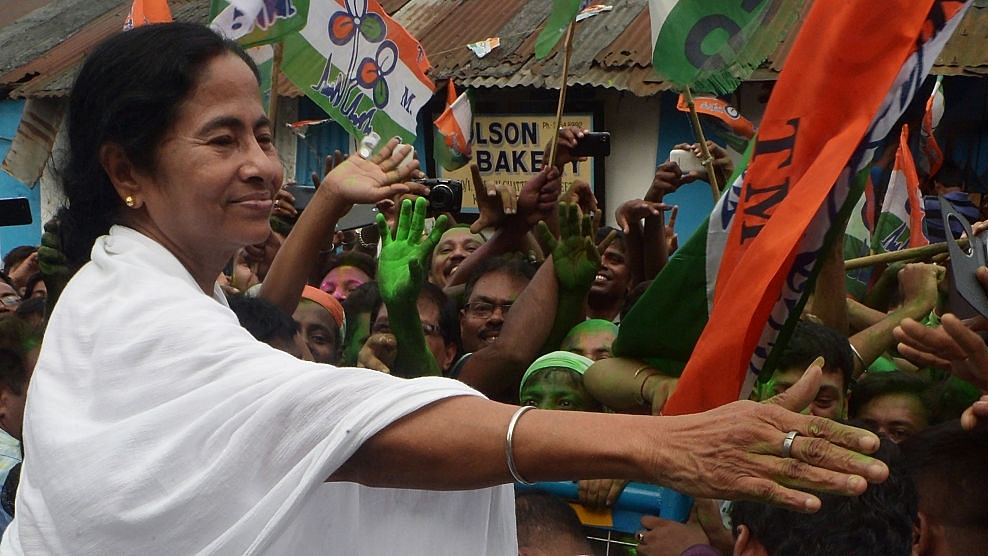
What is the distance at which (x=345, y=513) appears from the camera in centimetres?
174

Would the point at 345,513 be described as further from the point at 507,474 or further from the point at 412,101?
the point at 412,101

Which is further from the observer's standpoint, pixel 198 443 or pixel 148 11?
pixel 148 11

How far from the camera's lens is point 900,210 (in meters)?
5.36

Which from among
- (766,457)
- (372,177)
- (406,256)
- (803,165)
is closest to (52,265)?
(406,256)

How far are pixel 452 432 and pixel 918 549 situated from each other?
1291 millimetres

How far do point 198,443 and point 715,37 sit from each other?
300 centimetres

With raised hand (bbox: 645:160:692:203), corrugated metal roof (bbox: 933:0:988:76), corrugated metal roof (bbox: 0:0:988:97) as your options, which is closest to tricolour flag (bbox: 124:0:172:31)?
raised hand (bbox: 645:160:692:203)

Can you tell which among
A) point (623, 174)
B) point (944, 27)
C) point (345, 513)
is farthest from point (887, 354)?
point (623, 174)

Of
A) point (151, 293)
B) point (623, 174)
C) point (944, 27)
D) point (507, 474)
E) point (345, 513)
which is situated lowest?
point (623, 174)

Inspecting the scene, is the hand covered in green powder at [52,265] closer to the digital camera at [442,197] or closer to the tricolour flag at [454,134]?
the digital camera at [442,197]

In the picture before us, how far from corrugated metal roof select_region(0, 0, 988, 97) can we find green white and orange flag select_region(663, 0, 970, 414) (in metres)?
7.54

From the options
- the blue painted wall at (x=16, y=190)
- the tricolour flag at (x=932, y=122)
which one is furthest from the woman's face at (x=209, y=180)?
Result: the blue painted wall at (x=16, y=190)

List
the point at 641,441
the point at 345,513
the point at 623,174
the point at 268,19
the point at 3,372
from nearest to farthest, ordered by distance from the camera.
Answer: the point at 641,441
the point at 345,513
the point at 3,372
the point at 268,19
the point at 623,174

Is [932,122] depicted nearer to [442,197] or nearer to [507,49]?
[442,197]
